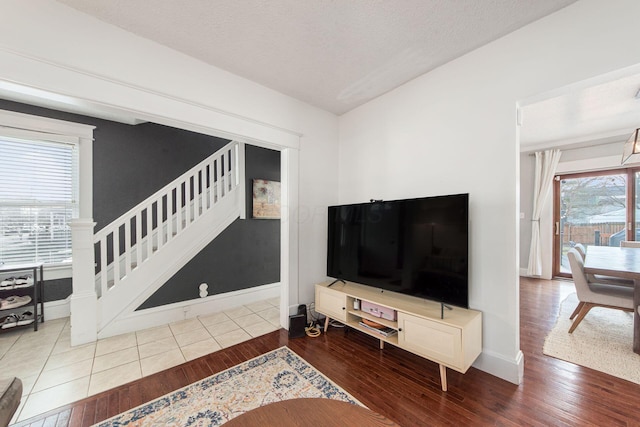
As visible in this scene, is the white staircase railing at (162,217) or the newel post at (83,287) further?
the white staircase railing at (162,217)

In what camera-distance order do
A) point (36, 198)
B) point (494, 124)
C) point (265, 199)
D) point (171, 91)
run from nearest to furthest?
point (494, 124) < point (171, 91) < point (36, 198) < point (265, 199)

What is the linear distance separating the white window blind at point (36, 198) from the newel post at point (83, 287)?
60 centimetres

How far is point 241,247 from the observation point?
144 inches

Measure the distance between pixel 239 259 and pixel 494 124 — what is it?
341 centimetres

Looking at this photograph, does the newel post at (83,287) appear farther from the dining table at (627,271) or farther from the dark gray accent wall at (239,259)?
the dining table at (627,271)

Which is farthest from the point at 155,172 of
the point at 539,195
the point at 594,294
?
the point at 539,195

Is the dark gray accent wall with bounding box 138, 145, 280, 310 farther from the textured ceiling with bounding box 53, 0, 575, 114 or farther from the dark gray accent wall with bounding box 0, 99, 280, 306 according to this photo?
the textured ceiling with bounding box 53, 0, 575, 114

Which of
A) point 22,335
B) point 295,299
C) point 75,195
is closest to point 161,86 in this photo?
point 75,195

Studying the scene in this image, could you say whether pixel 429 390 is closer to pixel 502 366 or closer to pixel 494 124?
pixel 502 366

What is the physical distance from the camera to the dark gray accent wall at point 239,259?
122 inches

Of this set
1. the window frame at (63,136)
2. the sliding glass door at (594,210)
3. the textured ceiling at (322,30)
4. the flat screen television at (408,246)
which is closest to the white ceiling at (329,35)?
the textured ceiling at (322,30)

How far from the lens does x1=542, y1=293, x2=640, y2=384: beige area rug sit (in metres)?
2.00

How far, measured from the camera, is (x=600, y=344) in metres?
2.33

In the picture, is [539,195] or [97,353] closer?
[97,353]
